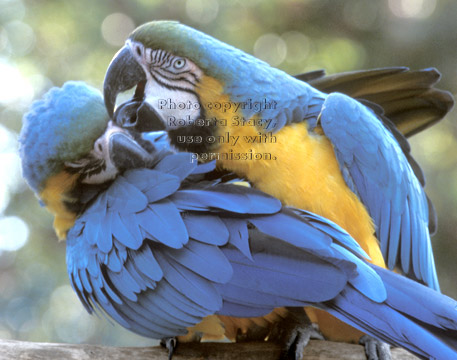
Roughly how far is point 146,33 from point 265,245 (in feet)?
1.64

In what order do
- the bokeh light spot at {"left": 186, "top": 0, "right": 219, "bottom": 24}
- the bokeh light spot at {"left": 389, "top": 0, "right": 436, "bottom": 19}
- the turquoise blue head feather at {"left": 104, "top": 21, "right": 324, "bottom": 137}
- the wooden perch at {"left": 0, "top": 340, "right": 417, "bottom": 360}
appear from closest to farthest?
the wooden perch at {"left": 0, "top": 340, "right": 417, "bottom": 360} → the turquoise blue head feather at {"left": 104, "top": 21, "right": 324, "bottom": 137} → the bokeh light spot at {"left": 186, "top": 0, "right": 219, "bottom": 24} → the bokeh light spot at {"left": 389, "top": 0, "right": 436, "bottom": 19}

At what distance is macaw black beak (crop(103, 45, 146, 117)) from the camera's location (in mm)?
1104

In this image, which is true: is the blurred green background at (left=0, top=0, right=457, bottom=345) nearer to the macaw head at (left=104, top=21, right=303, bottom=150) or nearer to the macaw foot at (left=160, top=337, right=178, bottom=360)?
the macaw head at (left=104, top=21, right=303, bottom=150)

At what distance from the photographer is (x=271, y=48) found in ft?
7.23

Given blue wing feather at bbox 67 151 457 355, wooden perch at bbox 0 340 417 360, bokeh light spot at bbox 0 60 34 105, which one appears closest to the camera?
blue wing feather at bbox 67 151 457 355

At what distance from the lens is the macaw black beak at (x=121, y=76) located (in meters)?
1.10

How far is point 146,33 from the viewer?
42.9 inches

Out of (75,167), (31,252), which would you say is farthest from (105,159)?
(31,252)

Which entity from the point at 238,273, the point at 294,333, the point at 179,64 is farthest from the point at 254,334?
the point at 179,64

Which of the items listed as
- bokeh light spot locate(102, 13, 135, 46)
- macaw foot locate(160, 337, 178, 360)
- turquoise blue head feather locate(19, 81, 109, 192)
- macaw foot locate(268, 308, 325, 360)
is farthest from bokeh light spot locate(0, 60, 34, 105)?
macaw foot locate(268, 308, 325, 360)

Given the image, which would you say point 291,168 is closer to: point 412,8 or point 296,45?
point 296,45

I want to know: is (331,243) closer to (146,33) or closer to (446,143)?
(146,33)

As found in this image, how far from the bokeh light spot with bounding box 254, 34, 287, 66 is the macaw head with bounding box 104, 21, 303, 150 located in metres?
1.06

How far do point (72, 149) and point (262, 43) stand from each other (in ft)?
4.28
